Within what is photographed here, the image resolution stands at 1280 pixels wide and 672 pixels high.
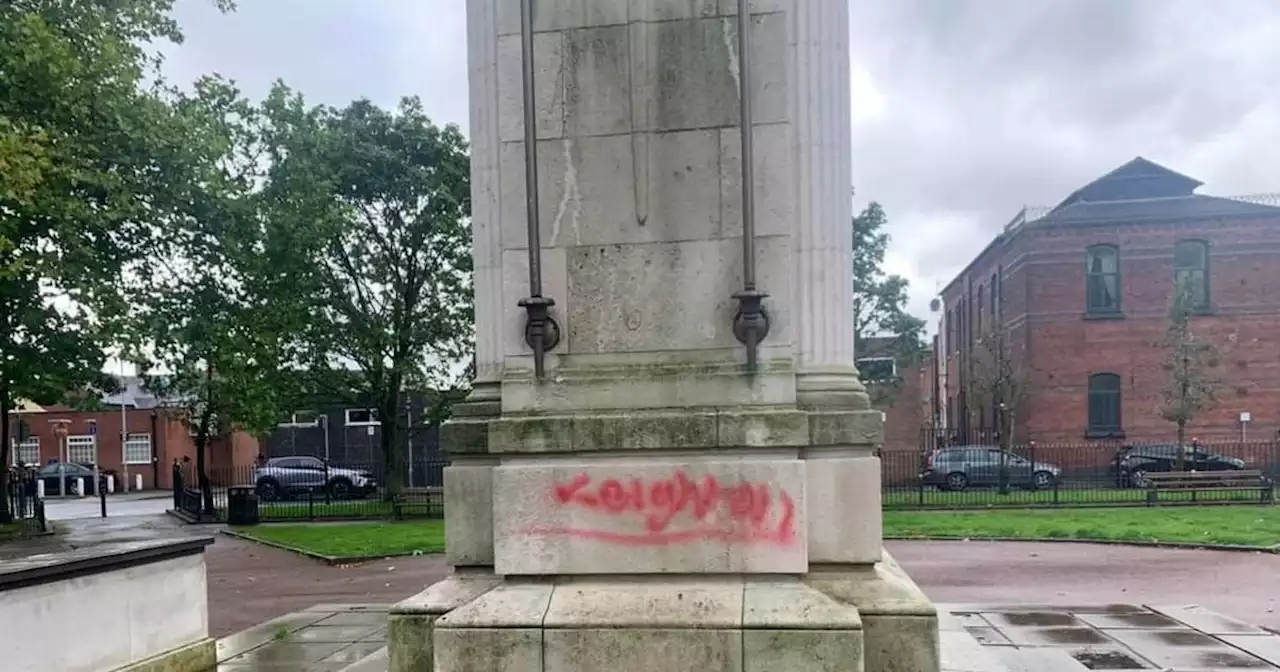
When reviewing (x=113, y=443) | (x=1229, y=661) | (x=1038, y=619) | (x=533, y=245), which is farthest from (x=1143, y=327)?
(x=113, y=443)

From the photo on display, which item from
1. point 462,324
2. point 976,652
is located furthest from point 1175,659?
point 462,324

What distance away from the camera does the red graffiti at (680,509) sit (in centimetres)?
520

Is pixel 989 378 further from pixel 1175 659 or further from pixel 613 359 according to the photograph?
pixel 613 359

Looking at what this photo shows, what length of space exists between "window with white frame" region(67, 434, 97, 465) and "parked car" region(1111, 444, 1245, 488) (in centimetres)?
5789

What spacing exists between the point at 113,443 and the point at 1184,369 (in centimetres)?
5874

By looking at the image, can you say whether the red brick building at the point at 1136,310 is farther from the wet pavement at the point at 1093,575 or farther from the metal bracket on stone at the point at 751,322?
the metal bracket on stone at the point at 751,322

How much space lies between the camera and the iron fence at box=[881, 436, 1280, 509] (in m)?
25.8

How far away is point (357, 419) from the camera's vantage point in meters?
50.5

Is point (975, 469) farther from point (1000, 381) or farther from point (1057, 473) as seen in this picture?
point (1000, 381)

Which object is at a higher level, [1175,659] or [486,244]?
[486,244]

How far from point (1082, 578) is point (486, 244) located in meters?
11.2

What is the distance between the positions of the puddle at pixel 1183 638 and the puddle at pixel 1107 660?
33.6 inches

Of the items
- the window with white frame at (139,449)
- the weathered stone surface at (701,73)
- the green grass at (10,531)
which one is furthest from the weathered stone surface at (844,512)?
the window with white frame at (139,449)

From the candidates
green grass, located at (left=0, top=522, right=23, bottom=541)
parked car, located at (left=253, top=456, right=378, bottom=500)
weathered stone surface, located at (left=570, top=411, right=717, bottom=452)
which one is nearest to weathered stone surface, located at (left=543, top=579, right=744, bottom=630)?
weathered stone surface, located at (left=570, top=411, right=717, bottom=452)
